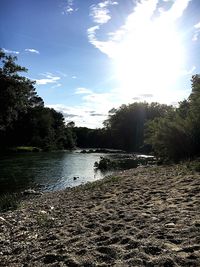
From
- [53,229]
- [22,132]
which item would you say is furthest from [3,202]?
[22,132]

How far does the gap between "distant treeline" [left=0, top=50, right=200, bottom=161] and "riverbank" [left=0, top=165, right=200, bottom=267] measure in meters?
14.8

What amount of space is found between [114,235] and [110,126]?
128289 millimetres

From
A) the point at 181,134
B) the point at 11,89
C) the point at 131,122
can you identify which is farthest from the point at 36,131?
the point at 181,134

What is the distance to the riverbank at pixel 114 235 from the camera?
5.38m

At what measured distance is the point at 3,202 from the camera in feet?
50.0

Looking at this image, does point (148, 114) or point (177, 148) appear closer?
point (177, 148)

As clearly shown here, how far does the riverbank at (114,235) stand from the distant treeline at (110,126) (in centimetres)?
1478

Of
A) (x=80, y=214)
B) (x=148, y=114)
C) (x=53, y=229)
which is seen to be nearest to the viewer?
(x=53, y=229)

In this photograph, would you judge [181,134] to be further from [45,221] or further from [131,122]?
[131,122]

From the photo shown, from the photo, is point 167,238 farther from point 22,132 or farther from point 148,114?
point 148,114

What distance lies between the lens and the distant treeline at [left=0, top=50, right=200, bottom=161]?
2509cm

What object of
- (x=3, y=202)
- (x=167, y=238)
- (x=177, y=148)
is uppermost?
(x=177, y=148)

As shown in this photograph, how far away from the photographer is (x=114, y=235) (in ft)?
22.1

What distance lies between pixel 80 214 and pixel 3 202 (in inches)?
260
